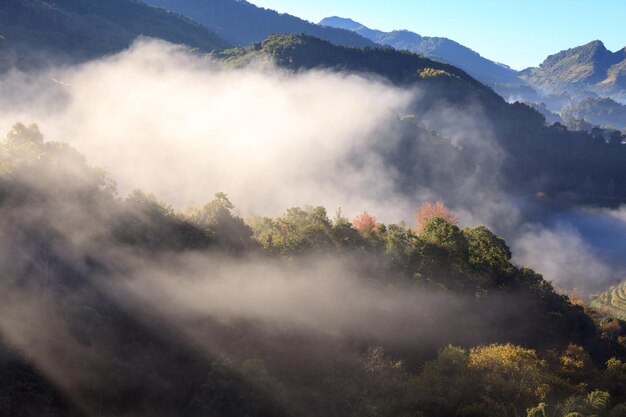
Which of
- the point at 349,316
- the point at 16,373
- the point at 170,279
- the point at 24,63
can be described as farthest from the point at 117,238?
the point at 24,63

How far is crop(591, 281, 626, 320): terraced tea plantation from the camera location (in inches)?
5074

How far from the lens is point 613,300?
139125 millimetres

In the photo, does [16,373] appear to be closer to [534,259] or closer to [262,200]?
[262,200]

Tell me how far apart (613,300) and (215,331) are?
14334 cm

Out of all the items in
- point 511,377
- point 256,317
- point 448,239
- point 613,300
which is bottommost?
point 613,300

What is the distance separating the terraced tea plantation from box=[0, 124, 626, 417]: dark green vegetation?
101 metres

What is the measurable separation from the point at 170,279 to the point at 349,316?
1324 cm

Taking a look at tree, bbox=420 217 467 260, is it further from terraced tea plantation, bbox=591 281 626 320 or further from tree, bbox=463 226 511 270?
terraced tea plantation, bbox=591 281 626 320

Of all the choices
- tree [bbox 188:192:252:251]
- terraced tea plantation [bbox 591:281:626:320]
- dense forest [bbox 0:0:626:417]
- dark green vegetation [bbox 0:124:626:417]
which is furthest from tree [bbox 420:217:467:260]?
terraced tea plantation [bbox 591:281:626:320]

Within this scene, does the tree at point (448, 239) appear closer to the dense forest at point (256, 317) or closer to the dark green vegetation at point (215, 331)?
the dense forest at point (256, 317)

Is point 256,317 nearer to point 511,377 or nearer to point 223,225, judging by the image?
point 223,225

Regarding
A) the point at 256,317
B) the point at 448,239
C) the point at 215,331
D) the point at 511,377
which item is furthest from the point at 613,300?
the point at 215,331

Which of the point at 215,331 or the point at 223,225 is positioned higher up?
the point at 223,225

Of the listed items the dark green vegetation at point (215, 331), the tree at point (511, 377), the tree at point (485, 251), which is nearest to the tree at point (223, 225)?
the dark green vegetation at point (215, 331)
